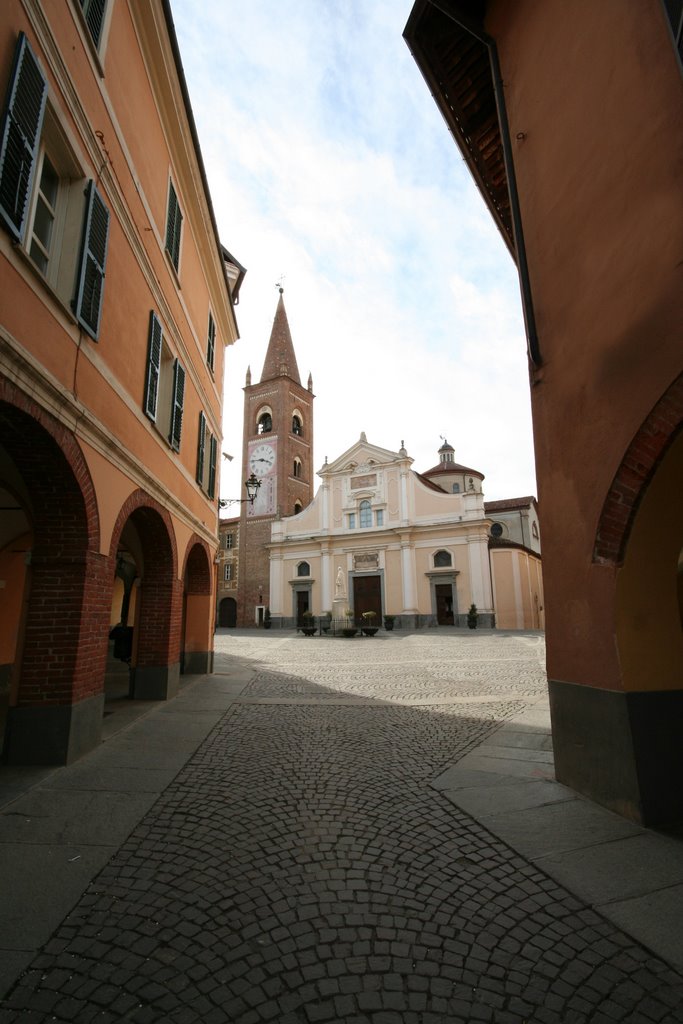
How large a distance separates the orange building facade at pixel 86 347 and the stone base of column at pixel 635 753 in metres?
4.74

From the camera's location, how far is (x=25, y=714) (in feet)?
16.1

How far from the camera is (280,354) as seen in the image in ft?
149

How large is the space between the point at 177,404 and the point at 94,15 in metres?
4.85

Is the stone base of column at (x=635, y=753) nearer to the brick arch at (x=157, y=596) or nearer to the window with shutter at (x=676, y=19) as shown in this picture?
the window with shutter at (x=676, y=19)

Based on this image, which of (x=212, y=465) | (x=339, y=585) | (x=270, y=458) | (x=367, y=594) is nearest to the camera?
(x=212, y=465)

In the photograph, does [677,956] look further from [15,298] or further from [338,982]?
[15,298]

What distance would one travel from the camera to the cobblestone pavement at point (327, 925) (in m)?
2.04

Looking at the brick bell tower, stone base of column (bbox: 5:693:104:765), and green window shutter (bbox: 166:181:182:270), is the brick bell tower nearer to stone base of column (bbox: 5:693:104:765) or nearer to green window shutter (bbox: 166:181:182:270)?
green window shutter (bbox: 166:181:182:270)

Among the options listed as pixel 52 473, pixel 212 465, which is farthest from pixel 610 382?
pixel 212 465

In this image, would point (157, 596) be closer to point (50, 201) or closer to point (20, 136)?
point (50, 201)

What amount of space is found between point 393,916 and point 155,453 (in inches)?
265

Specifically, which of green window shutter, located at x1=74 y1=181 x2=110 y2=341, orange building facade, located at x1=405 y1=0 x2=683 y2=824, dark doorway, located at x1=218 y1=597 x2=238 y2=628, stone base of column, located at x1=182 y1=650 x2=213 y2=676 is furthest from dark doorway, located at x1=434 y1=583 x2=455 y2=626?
green window shutter, located at x1=74 y1=181 x2=110 y2=341

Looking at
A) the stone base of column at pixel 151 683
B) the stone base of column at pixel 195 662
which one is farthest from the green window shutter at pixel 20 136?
the stone base of column at pixel 195 662

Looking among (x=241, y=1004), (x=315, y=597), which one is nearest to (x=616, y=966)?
(x=241, y=1004)
